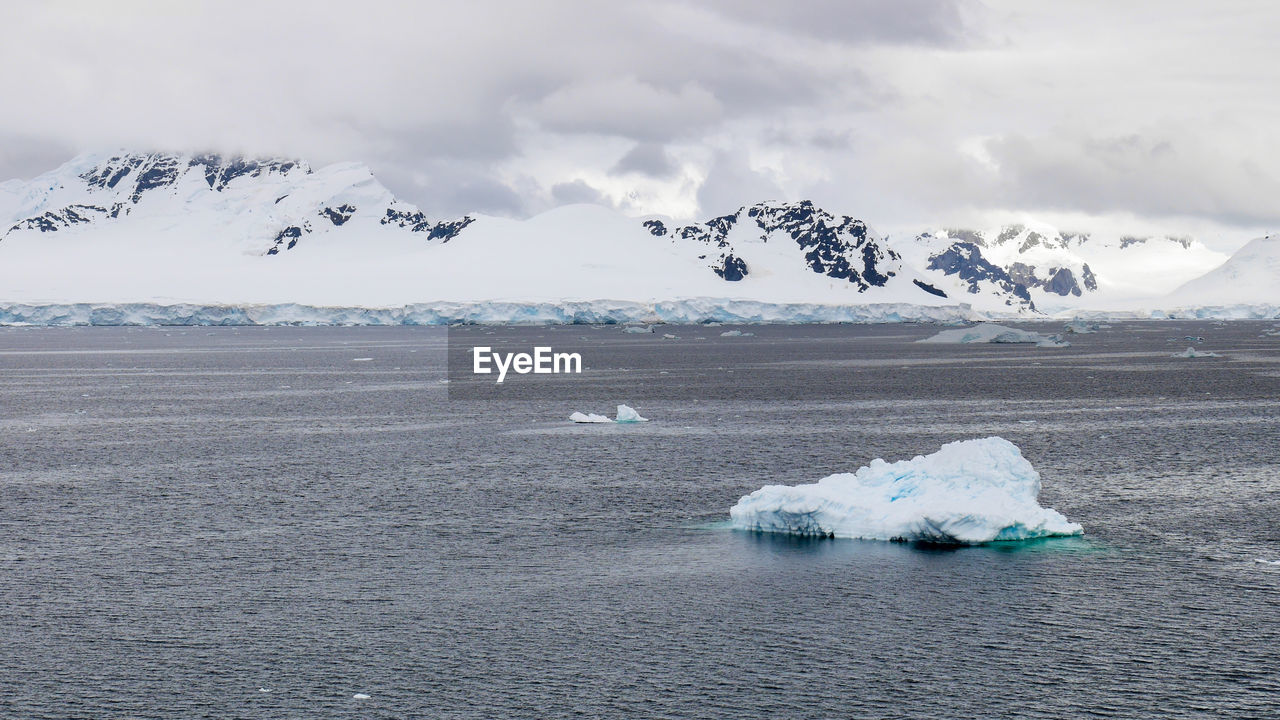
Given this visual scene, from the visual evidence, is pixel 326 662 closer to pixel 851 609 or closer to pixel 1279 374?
pixel 851 609

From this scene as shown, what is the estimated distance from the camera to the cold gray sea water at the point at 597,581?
15.8m

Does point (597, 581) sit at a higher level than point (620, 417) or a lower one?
lower

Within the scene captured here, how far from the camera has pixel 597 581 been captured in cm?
2150

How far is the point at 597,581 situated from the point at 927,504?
25.4 ft

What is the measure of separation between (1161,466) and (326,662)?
89.6ft

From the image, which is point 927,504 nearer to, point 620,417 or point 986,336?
point 620,417

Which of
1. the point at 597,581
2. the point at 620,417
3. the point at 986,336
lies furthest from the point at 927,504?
the point at 986,336

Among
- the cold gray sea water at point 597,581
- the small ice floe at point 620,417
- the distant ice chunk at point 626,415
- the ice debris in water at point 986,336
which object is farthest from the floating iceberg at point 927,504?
the ice debris in water at point 986,336

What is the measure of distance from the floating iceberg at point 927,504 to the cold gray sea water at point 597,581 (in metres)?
0.59

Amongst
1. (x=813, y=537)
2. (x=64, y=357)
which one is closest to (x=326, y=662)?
(x=813, y=537)

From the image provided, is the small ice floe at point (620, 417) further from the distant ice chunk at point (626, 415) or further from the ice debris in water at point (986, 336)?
the ice debris in water at point (986, 336)

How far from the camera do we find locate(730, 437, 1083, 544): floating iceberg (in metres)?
24.7

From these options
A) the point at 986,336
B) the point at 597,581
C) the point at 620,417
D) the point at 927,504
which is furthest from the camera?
the point at 986,336

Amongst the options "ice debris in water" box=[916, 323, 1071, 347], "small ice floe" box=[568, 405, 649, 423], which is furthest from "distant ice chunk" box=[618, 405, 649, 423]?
"ice debris in water" box=[916, 323, 1071, 347]
